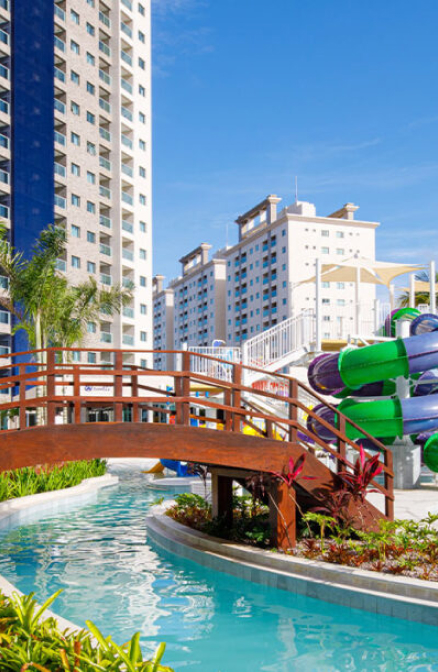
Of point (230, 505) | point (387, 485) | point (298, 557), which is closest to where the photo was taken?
point (298, 557)

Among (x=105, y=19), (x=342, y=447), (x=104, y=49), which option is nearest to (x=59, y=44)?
(x=104, y=49)

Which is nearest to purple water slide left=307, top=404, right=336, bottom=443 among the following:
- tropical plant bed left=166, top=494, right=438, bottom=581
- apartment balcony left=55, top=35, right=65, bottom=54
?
tropical plant bed left=166, top=494, right=438, bottom=581

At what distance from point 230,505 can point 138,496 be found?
8717 millimetres

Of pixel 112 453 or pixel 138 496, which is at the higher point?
pixel 112 453

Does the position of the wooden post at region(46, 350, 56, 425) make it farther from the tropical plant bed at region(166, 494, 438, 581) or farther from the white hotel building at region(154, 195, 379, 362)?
the white hotel building at region(154, 195, 379, 362)

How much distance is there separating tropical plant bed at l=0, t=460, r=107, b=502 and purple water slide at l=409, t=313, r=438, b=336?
1019 cm

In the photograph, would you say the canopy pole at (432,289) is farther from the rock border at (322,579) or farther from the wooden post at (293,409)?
the rock border at (322,579)

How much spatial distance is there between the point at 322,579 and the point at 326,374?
31.9 ft

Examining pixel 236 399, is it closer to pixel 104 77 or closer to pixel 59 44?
pixel 59 44

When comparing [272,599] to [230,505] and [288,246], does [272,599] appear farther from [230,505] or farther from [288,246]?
[288,246]

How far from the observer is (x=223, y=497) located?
1193 centimetres

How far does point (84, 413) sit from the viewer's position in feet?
48.2

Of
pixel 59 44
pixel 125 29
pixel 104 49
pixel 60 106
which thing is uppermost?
pixel 125 29

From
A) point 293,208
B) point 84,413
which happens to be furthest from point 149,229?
point 84,413
